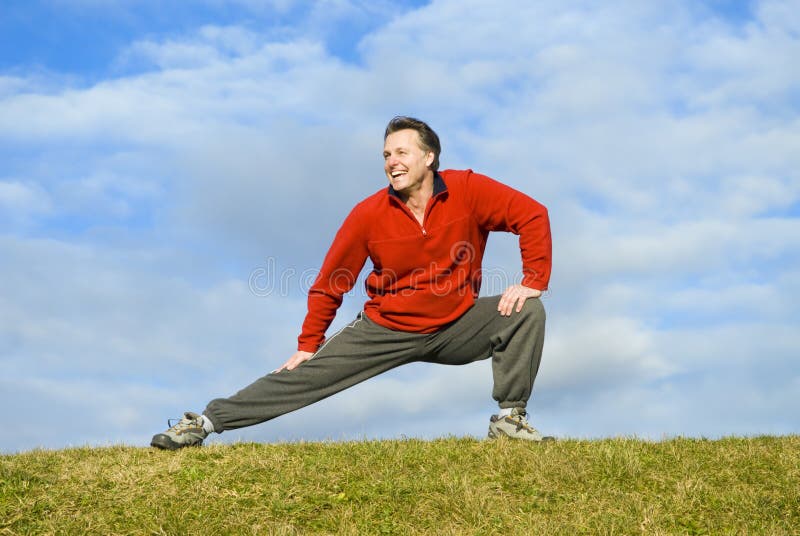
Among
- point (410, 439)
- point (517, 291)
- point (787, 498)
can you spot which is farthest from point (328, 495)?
point (787, 498)

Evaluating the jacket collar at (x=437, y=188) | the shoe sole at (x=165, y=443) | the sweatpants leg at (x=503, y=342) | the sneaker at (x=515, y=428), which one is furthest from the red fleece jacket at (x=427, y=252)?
the shoe sole at (x=165, y=443)

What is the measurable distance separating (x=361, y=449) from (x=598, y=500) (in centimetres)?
231

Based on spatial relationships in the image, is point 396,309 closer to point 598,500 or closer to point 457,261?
point 457,261

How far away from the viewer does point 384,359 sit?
8.44m

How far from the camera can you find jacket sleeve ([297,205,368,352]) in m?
8.40

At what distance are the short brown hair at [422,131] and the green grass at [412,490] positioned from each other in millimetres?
2907

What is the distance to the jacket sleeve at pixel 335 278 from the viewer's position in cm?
840

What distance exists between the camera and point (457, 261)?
831 centimetres

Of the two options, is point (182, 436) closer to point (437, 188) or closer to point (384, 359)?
point (384, 359)

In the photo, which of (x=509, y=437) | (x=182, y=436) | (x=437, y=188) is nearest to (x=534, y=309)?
(x=509, y=437)

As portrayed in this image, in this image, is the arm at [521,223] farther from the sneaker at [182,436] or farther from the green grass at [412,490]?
the sneaker at [182,436]

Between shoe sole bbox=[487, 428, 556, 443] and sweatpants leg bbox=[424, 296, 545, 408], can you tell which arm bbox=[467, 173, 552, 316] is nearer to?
sweatpants leg bbox=[424, 296, 545, 408]

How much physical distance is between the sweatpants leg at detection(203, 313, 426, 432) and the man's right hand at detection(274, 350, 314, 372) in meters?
0.05

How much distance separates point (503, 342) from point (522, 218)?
1251mm
